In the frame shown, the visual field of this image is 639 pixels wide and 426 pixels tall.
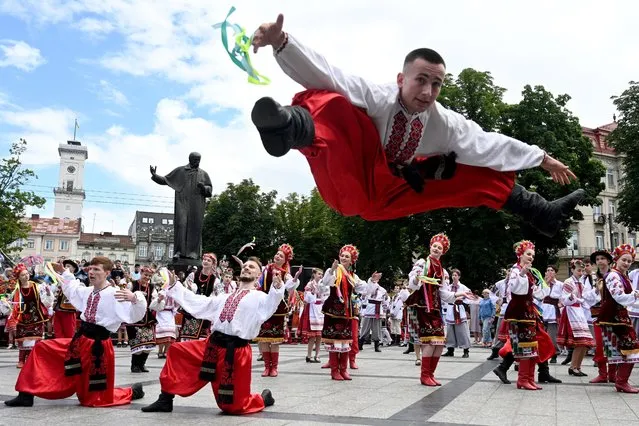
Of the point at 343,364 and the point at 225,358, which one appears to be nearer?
the point at 225,358

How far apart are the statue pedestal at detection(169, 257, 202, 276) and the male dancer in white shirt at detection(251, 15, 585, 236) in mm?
8884

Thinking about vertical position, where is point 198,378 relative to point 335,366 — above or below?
above

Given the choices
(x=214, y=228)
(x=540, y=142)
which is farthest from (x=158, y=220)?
(x=540, y=142)

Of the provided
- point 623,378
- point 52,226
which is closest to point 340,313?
point 623,378

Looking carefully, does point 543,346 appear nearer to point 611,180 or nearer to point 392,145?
point 392,145

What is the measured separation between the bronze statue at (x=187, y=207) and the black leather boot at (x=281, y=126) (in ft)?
33.2

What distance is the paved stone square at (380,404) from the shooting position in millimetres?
5703

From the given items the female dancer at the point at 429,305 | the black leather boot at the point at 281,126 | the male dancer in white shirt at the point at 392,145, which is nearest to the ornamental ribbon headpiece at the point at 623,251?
the female dancer at the point at 429,305

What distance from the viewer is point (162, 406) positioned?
6.09 meters

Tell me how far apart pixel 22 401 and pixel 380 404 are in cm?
377

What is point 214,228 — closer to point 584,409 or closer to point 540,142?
point 540,142

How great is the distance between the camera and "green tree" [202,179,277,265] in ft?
138

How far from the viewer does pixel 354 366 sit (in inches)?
432

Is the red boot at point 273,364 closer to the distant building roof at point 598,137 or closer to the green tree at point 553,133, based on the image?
the green tree at point 553,133
